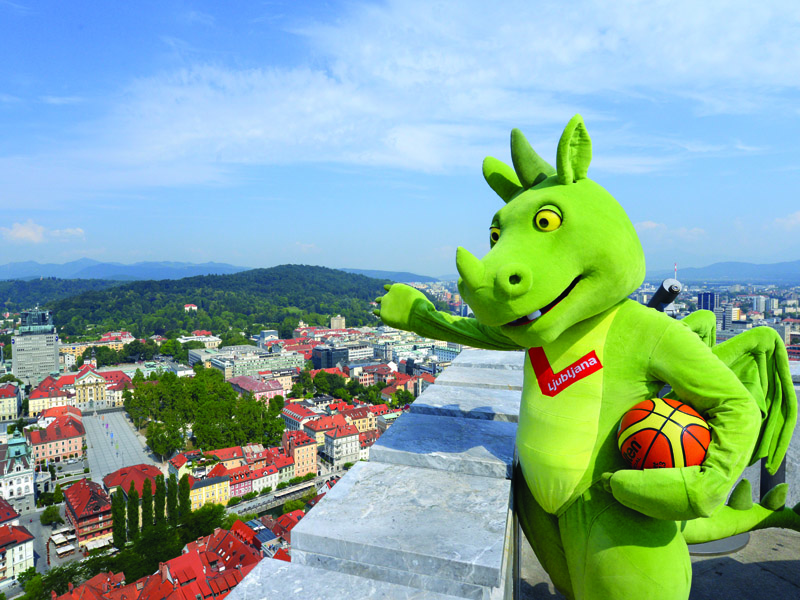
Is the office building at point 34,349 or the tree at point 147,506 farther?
the office building at point 34,349

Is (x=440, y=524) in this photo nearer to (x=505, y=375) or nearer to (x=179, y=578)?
(x=505, y=375)

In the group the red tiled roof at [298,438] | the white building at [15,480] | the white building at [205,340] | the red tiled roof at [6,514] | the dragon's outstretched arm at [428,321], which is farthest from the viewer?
the white building at [205,340]

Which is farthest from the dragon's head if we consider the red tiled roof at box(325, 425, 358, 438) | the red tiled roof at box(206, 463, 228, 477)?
the red tiled roof at box(325, 425, 358, 438)

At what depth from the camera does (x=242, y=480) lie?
3053 centimetres

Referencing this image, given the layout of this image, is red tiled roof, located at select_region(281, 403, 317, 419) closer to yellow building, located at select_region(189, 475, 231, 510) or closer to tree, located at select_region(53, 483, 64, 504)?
yellow building, located at select_region(189, 475, 231, 510)

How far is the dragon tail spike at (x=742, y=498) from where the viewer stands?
2.40 meters

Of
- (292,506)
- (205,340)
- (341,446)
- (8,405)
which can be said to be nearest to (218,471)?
(292,506)

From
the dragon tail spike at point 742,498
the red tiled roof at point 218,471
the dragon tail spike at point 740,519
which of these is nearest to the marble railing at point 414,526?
the dragon tail spike at point 740,519

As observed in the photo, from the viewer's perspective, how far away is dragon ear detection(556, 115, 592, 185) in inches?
83.0

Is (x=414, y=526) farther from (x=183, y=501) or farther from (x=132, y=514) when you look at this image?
(x=132, y=514)

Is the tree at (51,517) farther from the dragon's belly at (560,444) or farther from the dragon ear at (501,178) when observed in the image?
the dragon ear at (501,178)

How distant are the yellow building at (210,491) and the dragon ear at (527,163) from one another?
3011 centimetres

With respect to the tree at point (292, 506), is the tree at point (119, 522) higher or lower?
higher

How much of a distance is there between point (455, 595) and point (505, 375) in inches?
110
